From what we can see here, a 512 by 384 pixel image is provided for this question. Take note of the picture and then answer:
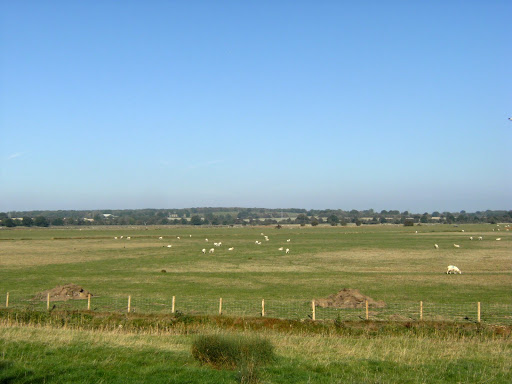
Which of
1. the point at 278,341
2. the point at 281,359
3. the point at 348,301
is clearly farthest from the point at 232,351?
the point at 348,301

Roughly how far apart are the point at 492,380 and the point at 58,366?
10.1 m

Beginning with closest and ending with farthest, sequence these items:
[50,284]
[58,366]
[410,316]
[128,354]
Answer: [58,366]
[128,354]
[410,316]
[50,284]

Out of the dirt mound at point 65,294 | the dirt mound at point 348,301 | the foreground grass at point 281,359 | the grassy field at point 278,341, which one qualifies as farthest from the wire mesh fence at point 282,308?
the foreground grass at point 281,359

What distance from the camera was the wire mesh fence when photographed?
24.1m

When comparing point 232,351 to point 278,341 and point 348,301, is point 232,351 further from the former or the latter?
point 348,301

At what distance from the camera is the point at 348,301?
2853 centimetres

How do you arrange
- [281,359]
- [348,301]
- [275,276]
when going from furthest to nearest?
1. [275,276]
2. [348,301]
3. [281,359]

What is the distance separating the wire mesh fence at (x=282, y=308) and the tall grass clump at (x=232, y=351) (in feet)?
30.9

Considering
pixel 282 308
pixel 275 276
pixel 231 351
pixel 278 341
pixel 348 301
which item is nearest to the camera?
pixel 231 351

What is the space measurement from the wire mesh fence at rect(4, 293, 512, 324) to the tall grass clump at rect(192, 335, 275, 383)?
9406mm

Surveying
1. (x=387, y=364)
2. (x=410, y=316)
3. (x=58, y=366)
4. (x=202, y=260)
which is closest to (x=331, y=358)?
(x=387, y=364)

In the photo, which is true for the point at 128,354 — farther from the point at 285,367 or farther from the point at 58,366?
the point at 285,367

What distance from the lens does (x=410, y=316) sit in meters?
24.3

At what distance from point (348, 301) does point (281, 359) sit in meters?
15.9
